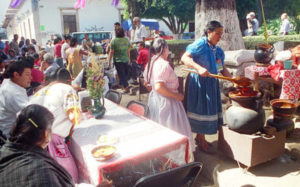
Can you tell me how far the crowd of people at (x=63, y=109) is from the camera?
161 cm

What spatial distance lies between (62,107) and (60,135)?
278 mm

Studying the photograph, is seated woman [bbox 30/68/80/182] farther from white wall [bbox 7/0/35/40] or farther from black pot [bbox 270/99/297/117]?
white wall [bbox 7/0/35/40]

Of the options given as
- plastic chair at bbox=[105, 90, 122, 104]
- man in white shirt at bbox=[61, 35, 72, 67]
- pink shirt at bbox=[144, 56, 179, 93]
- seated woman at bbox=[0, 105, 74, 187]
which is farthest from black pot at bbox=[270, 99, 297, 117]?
man in white shirt at bbox=[61, 35, 72, 67]

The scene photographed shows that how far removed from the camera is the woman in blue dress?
11.1 feet

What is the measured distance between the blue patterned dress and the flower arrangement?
1239 mm

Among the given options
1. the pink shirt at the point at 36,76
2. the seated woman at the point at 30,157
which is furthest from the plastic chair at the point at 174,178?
the pink shirt at the point at 36,76

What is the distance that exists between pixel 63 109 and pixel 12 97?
34.6 inches

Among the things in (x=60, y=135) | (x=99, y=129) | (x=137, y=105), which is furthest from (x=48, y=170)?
(x=137, y=105)

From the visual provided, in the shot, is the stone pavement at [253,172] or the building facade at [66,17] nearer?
the stone pavement at [253,172]

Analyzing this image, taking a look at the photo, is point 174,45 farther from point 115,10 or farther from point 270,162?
point 115,10

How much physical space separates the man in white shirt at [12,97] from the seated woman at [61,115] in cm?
53

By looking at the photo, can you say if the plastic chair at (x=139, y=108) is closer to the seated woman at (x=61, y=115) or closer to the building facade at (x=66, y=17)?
the seated woman at (x=61, y=115)

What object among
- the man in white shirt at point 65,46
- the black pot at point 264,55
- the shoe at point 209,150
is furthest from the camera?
the man in white shirt at point 65,46

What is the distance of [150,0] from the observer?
20000mm
